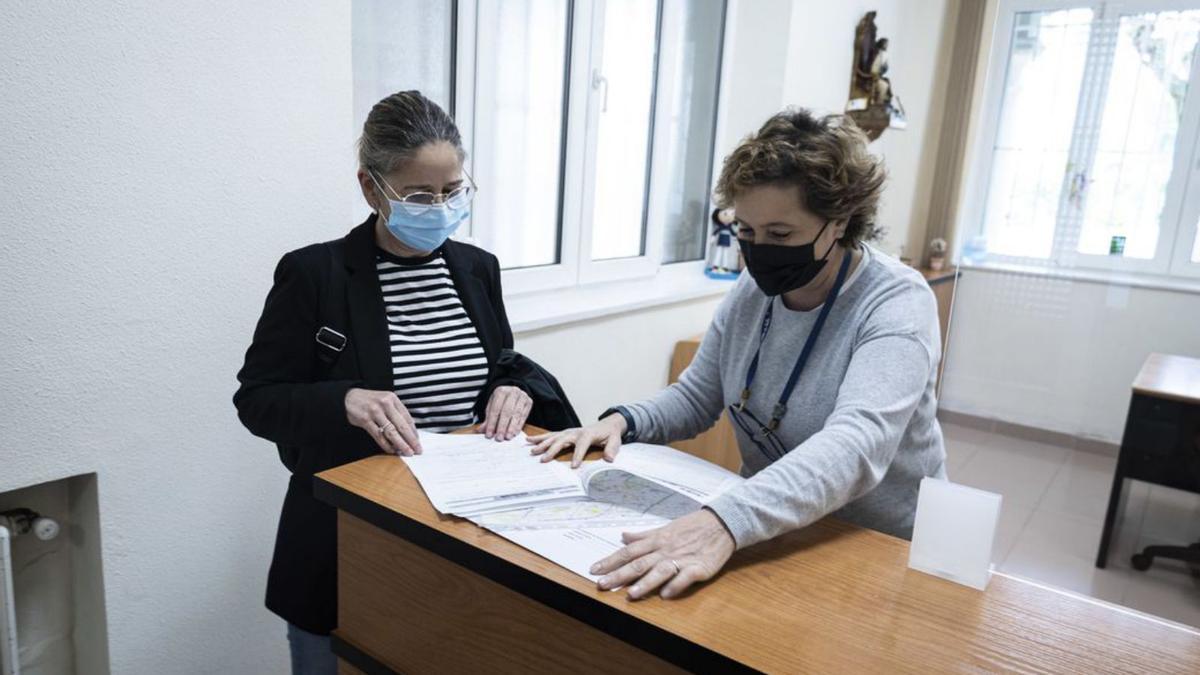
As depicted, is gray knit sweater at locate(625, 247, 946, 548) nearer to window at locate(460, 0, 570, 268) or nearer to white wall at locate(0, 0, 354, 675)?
white wall at locate(0, 0, 354, 675)

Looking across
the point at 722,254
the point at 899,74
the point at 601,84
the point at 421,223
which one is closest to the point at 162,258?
the point at 421,223

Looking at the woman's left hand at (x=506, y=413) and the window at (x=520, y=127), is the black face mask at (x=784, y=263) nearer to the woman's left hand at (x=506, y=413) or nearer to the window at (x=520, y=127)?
the woman's left hand at (x=506, y=413)

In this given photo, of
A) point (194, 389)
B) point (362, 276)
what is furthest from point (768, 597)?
point (194, 389)

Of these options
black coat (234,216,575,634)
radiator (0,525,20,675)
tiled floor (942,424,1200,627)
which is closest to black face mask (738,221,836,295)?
black coat (234,216,575,634)

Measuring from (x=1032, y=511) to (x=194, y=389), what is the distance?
10.7 ft

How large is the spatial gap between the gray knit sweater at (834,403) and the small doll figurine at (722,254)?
2406 millimetres

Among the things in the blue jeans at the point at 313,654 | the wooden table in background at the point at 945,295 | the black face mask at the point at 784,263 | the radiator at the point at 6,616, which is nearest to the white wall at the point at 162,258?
the radiator at the point at 6,616

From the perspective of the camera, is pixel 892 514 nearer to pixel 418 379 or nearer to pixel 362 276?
pixel 418 379

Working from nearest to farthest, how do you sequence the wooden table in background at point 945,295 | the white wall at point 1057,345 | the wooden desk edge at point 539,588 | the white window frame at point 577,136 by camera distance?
the wooden desk edge at point 539,588 → the white window frame at point 577,136 → the white wall at point 1057,345 → the wooden table in background at point 945,295

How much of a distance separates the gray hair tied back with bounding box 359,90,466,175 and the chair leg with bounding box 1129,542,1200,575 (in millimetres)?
3216

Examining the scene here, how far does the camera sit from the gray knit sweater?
1041 millimetres

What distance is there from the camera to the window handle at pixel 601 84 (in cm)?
294

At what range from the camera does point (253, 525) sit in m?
1.82

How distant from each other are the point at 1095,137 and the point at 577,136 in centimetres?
193
